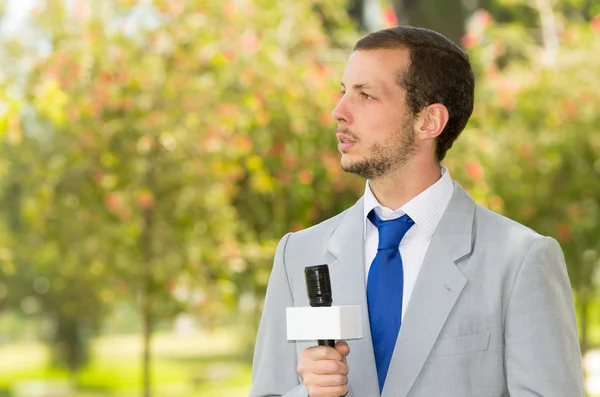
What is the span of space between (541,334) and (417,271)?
0.33 meters

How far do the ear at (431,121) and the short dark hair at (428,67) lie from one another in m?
0.01

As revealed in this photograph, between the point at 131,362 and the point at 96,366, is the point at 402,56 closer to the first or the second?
the point at 96,366

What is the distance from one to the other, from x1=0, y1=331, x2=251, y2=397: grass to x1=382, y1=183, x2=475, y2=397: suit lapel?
45.8 ft

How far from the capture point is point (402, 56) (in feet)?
7.28

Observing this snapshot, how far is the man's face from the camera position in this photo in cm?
215

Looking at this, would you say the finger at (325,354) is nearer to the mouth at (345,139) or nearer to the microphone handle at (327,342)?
the microphone handle at (327,342)

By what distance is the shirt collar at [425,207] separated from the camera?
2172 mm

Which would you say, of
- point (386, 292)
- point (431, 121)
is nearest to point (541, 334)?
point (386, 292)

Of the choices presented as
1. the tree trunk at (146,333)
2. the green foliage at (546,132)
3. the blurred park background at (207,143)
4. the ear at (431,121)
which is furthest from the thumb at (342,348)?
the green foliage at (546,132)

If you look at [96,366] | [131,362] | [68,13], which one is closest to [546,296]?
[68,13]

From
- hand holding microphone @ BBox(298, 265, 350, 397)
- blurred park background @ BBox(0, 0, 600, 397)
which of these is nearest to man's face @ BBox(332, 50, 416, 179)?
hand holding microphone @ BBox(298, 265, 350, 397)

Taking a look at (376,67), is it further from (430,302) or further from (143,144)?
(143,144)

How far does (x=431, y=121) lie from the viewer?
225 cm

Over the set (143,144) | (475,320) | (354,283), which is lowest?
(475,320)
